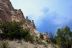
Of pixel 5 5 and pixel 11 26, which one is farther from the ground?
pixel 5 5

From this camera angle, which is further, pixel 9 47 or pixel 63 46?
pixel 63 46

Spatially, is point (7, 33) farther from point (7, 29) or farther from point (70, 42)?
point (70, 42)

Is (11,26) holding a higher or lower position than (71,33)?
lower

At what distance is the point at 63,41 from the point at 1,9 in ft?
35.0

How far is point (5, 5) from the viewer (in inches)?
1740

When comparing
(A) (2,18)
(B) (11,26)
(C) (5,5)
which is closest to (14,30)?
(B) (11,26)

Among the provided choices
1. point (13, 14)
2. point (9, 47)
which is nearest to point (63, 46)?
point (13, 14)

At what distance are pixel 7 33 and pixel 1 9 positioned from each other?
8890 mm

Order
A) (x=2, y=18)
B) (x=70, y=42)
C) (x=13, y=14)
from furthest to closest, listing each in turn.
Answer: (x=13, y=14) → (x=70, y=42) → (x=2, y=18)

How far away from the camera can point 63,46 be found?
42812 millimetres

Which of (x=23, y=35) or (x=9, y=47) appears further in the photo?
(x=23, y=35)

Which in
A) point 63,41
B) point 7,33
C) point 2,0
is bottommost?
point 7,33

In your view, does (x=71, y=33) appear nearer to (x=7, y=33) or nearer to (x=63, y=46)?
(x=63, y=46)

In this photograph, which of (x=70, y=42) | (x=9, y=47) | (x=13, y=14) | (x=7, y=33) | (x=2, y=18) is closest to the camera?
(x=9, y=47)
